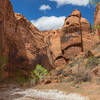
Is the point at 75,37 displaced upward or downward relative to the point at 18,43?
upward

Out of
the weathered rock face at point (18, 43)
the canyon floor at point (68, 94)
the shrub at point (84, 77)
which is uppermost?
the weathered rock face at point (18, 43)

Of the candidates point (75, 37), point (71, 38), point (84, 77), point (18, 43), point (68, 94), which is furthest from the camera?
point (71, 38)

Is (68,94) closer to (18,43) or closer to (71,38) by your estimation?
(18,43)

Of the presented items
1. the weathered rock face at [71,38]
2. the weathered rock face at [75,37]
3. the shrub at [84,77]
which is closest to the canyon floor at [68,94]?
the shrub at [84,77]

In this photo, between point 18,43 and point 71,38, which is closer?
point 18,43

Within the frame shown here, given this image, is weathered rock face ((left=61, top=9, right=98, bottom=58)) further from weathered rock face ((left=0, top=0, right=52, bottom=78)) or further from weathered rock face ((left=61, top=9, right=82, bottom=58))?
weathered rock face ((left=0, top=0, right=52, bottom=78))

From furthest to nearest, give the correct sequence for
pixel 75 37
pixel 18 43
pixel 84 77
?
pixel 75 37 < pixel 18 43 < pixel 84 77

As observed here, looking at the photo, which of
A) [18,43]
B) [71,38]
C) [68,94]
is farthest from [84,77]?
[71,38]

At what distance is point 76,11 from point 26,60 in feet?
77.5

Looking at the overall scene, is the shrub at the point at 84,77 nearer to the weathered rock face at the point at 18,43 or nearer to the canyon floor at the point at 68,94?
the canyon floor at the point at 68,94

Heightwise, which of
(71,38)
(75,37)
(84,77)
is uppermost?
(75,37)

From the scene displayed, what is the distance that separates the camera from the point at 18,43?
2619 centimetres

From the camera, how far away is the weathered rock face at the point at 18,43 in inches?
894

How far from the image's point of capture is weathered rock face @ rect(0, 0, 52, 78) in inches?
894
